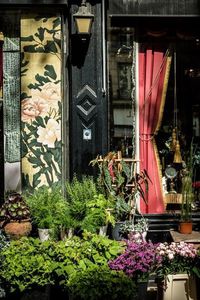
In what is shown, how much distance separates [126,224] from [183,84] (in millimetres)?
2620

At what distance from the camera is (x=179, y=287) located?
755 cm

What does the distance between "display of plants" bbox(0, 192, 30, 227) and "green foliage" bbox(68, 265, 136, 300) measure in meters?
1.61

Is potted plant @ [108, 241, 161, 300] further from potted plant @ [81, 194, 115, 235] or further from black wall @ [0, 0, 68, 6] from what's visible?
black wall @ [0, 0, 68, 6]

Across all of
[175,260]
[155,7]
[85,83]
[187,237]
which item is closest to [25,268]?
[175,260]

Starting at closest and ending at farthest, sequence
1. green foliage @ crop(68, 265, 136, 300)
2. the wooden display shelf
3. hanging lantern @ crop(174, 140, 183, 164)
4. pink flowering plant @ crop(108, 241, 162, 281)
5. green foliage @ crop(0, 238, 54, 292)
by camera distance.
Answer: green foliage @ crop(68, 265, 136, 300) → pink flowering plant @ crop(108, 241, 162, 281) → green foliage @ crop(0, 238, 54, 292) → the wooden display shelf → hanging lantern @ crop(174, 140, 183, 164)

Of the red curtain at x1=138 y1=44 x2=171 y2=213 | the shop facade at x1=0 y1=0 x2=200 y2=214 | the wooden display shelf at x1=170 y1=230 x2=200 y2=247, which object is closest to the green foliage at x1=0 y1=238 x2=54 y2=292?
the shop facade at x1=0 y1=0 x2=200 y2=214

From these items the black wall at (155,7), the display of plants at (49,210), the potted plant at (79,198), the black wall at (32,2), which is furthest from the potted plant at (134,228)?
the black wall at (32,2)

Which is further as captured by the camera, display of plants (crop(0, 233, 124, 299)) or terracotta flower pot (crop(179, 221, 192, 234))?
terracotta flower pot (crop(179, 221, 192, 234))

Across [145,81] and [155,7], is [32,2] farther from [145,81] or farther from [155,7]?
[145,81]

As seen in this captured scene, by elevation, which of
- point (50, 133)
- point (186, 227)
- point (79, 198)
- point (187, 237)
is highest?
point (50, 133)

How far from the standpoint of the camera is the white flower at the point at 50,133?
31.7 ft

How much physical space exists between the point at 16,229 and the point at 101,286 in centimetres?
190

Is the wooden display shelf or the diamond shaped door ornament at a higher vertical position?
the diamond shaped door ornament

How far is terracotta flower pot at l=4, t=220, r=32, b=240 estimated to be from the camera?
866cm
